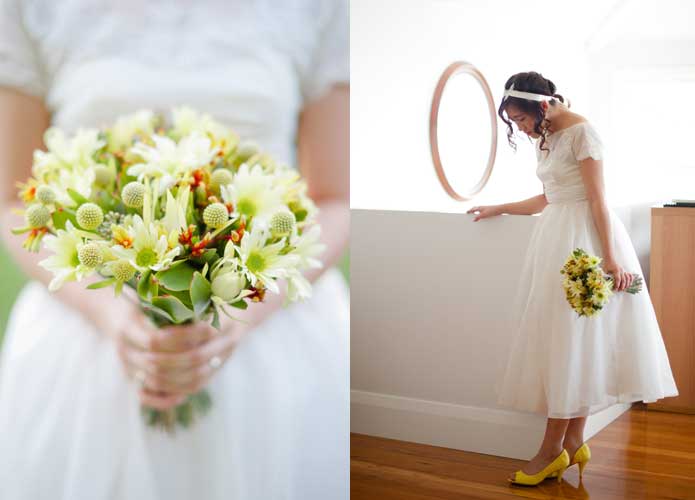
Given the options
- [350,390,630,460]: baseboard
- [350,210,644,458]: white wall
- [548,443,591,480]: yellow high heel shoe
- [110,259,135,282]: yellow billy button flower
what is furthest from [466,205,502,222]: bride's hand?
[110,259,135,282]: yellow billy button flower

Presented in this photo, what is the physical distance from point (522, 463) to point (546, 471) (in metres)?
0.29

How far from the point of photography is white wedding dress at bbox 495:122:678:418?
293 cm

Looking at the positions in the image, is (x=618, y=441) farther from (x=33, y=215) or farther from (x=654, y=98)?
(x=654, y=98)

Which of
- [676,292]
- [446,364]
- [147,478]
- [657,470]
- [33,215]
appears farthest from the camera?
[676,292]

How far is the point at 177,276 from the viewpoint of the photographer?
1.32 m

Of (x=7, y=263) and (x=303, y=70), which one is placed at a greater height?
(x=303, y=70)

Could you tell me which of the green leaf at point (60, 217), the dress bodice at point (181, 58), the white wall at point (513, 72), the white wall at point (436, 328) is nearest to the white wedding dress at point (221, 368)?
the dress bodice at point (181, 58)

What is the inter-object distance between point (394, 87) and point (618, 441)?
6.14 ft

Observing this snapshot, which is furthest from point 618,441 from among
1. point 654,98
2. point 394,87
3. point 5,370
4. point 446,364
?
point 654,98

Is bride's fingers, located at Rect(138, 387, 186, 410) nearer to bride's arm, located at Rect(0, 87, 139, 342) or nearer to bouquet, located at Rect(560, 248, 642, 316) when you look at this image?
bride's arm, located at Rect(0, 87, 139, 342)

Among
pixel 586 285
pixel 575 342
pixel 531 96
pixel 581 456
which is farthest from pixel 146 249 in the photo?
pixel 581 456

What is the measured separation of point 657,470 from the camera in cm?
320

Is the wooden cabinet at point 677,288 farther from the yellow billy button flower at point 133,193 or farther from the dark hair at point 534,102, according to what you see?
the yellow billy button flower at point 133,193

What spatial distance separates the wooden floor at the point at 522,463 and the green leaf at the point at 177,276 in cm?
182
